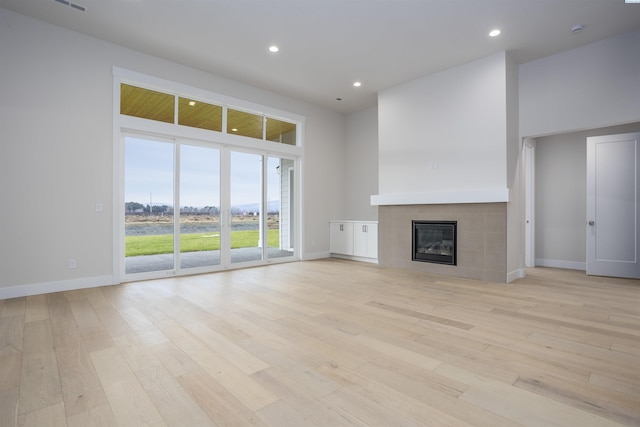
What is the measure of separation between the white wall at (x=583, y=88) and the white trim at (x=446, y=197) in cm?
129

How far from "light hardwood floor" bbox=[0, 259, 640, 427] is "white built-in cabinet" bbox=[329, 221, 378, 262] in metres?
2.64

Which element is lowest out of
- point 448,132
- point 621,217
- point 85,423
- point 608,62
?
point 85,423

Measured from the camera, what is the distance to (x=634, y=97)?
4.31 metres

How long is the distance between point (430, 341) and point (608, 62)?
15.9 ft

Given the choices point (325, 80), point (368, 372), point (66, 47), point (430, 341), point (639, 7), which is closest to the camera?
point (368, 372)

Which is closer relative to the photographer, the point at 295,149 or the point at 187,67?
the point at 187,67

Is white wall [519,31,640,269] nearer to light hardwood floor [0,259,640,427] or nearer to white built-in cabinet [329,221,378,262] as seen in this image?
light hardwood floor [0,259,640,427]

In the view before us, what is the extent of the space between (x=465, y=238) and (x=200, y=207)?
4.44m

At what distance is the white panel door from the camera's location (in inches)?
194

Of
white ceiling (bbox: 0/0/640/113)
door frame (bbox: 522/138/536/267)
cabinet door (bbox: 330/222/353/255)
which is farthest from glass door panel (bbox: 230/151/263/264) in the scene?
door frame (bbox: 522/138/536/267)

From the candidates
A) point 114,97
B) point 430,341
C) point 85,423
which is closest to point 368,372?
point 430,341

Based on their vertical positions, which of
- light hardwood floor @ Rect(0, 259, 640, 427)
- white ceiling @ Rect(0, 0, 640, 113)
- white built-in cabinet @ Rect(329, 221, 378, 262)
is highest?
white ceiling @ Rect(0, 0, 640, 113)

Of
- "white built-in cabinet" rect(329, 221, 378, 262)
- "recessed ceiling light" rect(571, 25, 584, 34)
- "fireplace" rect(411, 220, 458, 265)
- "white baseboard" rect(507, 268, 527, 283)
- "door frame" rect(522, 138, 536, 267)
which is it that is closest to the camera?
"recessed ceiling light" rect(571, 25, 584, 34)

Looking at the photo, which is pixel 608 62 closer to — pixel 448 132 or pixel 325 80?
pixel 448 132
